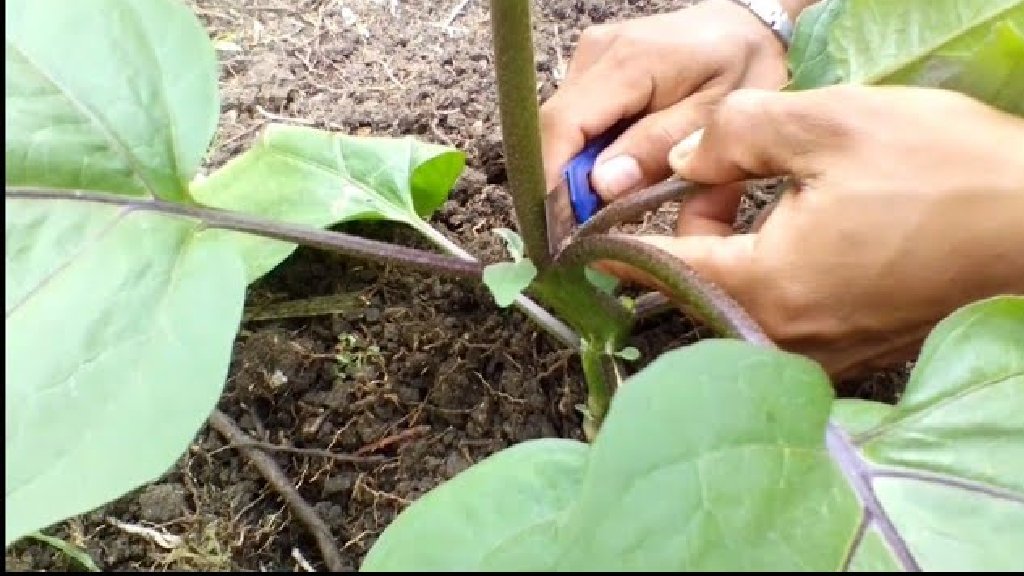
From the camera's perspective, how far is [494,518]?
0.69 meters

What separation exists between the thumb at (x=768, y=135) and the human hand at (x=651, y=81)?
0.53ft

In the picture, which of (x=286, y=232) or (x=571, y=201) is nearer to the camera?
(x=286, y=232)

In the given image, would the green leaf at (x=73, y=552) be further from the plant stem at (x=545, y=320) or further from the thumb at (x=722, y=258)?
the thumb at (x=722, y=258)

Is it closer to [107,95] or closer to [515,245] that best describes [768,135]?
[515,245]

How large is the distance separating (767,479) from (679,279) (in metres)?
0.26

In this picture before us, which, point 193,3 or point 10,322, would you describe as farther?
point 193,3

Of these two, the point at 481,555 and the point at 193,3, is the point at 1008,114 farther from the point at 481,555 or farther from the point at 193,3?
the point at 193,3

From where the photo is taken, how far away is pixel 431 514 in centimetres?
68

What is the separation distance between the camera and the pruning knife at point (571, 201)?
108 centimetres

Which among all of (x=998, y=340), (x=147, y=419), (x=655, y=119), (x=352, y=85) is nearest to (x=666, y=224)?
(x=655, y=119)

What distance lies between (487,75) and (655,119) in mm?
364

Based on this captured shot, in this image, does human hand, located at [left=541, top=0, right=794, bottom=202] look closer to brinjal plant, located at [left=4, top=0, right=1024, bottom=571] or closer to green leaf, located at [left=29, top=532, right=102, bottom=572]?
brinjal plant, located at [left=4, top=0, right=1024, bottom=571]

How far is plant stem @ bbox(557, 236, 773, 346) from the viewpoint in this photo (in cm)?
81

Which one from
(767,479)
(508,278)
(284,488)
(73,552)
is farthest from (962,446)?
(73,552)
